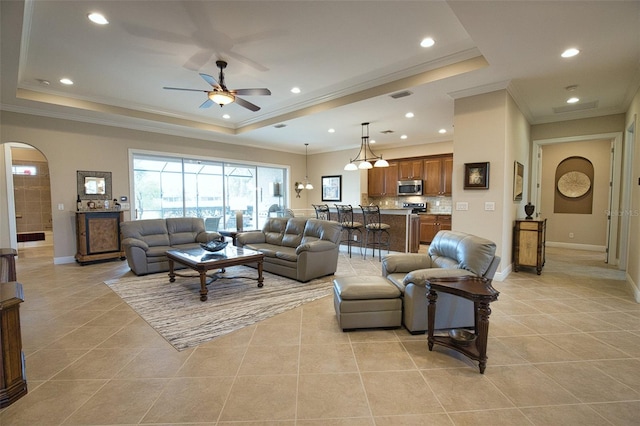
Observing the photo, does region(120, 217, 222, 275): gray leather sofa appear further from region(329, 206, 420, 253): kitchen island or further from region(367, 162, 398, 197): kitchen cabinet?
region(367, 162, 398, 197): kitchen cabinet

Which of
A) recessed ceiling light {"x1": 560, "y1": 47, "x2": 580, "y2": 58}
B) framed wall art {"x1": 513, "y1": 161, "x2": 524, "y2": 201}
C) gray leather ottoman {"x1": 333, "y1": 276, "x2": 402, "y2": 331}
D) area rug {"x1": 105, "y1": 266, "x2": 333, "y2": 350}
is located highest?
recessed ceiling light {"x1": 560, "y1": 47, "x2": 580, "y2": 58}

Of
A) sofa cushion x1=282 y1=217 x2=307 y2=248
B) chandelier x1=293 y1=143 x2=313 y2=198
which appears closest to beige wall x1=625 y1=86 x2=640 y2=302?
sofa cushion x1=282 y1=217 x2=307 y2=248

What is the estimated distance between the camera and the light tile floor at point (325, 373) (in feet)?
5.84

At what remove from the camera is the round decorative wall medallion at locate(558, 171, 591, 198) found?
719cm

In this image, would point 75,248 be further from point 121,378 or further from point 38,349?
point 121,378

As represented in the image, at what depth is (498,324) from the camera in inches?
119

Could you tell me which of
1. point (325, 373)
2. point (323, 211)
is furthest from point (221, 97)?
point (323, 211)

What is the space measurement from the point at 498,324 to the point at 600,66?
359 centimetres

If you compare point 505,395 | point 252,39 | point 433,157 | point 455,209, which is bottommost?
point 505,395

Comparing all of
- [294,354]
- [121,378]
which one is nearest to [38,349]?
[121,378]

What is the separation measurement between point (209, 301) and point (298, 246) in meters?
1.66

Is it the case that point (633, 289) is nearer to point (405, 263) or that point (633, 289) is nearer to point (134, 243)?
Answer: point (405, 263)

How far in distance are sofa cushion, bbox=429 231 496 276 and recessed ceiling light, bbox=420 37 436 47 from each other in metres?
2.34

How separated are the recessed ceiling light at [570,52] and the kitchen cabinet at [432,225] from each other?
4.89 m
